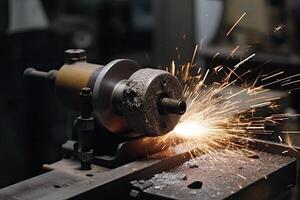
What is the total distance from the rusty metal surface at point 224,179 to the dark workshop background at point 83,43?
1.11 m

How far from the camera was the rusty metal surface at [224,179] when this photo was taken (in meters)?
1.08

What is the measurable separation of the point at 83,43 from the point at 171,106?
2232 millimetres

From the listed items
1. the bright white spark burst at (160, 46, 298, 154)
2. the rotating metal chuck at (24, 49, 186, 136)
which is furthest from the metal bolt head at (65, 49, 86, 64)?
the bright white spark burst at (160, 46, 298, 154)

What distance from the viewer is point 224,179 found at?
1150 millimetres

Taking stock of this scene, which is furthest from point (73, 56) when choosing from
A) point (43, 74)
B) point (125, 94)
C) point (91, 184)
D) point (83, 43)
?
point (83, 43)

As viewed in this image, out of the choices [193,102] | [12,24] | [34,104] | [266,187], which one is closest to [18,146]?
[34,104]

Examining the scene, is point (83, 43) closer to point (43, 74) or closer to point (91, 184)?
point (43, 74)

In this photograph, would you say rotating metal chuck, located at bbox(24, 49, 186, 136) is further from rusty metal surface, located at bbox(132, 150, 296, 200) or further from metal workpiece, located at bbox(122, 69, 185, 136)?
rusty metal surface, located at bbox(132, 150, 296, 200)

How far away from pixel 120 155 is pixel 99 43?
252 centimetres

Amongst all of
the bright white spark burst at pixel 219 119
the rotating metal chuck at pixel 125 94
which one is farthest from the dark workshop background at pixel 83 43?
the rotating metal chuck at pixel 125 94

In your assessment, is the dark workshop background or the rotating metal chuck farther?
the dark workshop background

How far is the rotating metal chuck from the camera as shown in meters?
1.20

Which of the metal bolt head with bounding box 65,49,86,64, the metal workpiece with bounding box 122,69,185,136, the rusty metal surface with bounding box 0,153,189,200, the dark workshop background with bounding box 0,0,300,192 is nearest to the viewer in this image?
the rusty metal surface with bounding box 0,153,189,200

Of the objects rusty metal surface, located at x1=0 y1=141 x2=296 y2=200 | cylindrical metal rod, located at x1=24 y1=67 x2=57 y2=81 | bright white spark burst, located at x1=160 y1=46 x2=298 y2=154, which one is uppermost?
cylindrical metal rod, located at x1=24 y1=67 x2=57 y2=81
